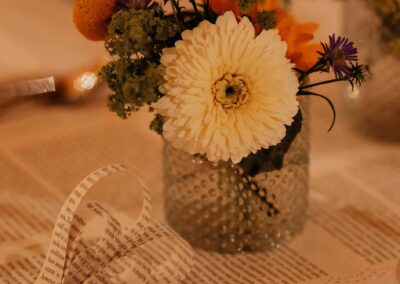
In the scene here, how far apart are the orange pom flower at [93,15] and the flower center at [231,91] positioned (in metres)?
0.10

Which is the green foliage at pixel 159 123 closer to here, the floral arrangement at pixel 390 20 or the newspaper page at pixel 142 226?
the newspaper page at pixel 142 226

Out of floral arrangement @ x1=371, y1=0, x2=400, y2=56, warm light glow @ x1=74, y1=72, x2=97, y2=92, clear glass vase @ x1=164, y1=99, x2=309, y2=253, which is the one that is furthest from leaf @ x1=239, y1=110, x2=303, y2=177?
warm light glow @ x1=74, y1=72, x2=97, y2=92

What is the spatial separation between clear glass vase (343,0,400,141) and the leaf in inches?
9.4

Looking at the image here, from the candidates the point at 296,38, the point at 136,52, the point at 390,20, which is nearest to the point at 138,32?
the point at 136,52

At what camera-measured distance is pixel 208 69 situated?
1.88 ft

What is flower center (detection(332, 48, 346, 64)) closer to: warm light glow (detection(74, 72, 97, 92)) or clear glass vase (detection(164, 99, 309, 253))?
clear glass vase (detection(164, 99, 309, 253))

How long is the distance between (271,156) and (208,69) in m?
0.13

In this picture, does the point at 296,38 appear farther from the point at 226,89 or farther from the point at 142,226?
the point at 142,226

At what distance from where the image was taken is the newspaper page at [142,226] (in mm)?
660

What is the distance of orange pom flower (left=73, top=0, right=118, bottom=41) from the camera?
0.60 m

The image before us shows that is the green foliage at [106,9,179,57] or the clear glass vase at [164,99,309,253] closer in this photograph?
the green foliage at [106,9,179,57]

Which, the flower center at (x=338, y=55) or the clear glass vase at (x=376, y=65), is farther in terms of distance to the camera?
the clear glass vase at (x=376, y=65)

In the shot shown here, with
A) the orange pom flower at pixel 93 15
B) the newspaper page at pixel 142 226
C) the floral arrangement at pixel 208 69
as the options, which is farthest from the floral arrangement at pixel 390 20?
the orange pom flower at pixel 93 15

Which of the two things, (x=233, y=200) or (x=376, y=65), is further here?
(x=376, y=65)
